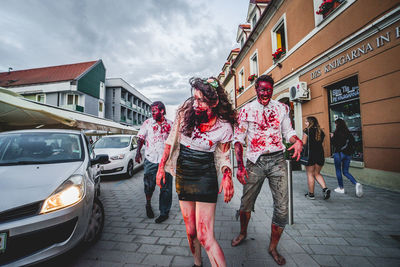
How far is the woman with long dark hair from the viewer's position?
5.29 ft

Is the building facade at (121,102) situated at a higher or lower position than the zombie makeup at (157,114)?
higher

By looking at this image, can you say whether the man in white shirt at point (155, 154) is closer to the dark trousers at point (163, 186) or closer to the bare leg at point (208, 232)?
the dark trousers at point (163, 186)

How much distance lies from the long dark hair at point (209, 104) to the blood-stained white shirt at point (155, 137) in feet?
5.61

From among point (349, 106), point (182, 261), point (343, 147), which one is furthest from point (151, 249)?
point (349, 106)

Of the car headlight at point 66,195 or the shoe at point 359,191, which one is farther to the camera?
the shoe at point 359,191

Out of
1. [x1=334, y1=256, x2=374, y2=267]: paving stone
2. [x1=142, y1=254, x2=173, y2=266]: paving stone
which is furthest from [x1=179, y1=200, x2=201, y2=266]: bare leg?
[x1=334, y1=256, x2=374, y2=267]: paving stone

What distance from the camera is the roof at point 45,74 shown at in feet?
84.2

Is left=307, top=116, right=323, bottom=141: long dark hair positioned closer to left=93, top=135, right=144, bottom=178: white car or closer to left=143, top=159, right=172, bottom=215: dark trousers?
left=143, top=159, right=172, bottom=215: dark trousers

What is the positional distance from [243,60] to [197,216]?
15.7 meters

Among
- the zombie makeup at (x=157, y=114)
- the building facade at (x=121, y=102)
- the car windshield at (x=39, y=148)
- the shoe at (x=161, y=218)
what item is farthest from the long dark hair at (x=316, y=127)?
the building facade at (x=121, y=102)

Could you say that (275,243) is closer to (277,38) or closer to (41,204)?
(41,204)

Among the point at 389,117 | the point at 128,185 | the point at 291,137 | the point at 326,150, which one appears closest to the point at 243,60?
the point at 326,150

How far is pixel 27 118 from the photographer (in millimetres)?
6547

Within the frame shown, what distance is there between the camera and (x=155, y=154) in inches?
133
